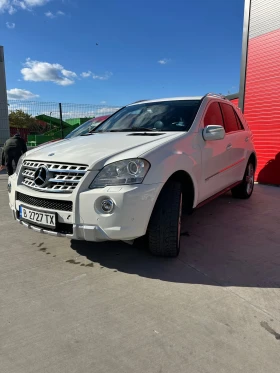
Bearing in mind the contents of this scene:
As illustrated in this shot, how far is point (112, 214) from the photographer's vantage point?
91.3 inches

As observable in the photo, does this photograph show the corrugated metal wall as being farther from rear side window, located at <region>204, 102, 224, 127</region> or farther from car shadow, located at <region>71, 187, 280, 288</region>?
rear side window, located at <region>204, 102, 224, 127</region>

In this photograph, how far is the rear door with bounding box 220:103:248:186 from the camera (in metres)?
4.21

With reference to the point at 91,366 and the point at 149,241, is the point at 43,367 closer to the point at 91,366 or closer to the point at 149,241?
the point at 91,366

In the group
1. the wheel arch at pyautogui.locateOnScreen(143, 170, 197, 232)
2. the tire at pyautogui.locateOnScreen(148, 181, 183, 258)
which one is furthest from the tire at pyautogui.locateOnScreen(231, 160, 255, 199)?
the tire at pyautogui.locateOnScreen(148, 181, 183, 258)

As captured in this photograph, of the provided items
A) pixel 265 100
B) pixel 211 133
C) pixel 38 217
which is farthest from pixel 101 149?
pixel 265 100

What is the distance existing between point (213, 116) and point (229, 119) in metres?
0.75

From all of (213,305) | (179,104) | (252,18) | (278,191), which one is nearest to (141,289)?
(213,305)

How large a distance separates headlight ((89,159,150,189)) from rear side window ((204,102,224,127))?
1.47 m

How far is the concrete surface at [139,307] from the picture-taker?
5.43ft

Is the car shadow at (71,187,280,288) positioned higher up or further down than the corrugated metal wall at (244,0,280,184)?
further down

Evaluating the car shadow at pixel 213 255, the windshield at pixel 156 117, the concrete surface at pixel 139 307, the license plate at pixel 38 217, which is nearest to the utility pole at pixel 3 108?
the windshield at pixel 156 117

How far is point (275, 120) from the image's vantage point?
21.8 ft

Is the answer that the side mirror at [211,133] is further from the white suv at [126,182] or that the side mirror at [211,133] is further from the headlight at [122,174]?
the headlight at [122,174]

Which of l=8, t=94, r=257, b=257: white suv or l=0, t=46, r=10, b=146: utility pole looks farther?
l=0, t=46, r=10, b=146: utility pole
